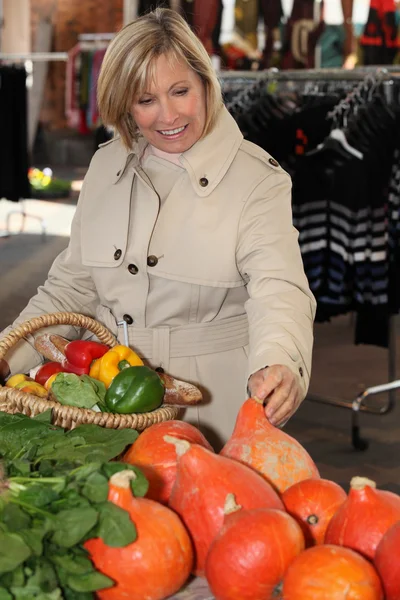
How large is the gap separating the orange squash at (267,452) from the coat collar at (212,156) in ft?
2.44

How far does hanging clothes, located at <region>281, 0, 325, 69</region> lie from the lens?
292 inches

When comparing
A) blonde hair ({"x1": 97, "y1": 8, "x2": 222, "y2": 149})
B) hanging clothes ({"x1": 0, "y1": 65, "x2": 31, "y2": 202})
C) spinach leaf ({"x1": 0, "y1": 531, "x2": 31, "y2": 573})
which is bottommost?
hanging clothes ({"x1": 0, "y1": 65, "x2": 31, "y2": 202})

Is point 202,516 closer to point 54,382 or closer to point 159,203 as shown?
point 54,382

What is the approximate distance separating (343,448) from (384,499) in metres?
3.04

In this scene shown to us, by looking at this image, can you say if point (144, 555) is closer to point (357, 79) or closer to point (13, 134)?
point (357, 79)

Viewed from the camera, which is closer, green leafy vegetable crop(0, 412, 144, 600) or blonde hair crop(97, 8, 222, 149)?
green leafy vegetable crop(0, 412, 144, 600)

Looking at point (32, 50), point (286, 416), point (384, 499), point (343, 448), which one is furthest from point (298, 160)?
point (32, 50)

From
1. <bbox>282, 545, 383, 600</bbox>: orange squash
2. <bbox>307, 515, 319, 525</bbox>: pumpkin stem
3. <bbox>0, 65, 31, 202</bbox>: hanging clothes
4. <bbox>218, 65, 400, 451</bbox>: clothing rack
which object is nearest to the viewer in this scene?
<bbox>282, 545, 383, 600</bbox>: orange squash

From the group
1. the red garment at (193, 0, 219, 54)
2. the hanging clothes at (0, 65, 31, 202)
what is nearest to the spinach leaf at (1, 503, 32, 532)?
the red garment at (193, 0, 219, 54)

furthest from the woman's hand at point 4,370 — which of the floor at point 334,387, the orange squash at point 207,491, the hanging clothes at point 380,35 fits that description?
the hanging clothes at point 380,35

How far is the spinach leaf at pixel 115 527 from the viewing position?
1196 mm

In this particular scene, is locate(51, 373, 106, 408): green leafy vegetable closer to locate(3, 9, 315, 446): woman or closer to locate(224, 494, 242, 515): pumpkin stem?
locate(3, 9, 315, 446): woman

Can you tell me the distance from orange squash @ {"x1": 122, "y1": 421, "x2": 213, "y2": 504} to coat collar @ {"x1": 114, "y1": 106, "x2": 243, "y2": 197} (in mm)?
738

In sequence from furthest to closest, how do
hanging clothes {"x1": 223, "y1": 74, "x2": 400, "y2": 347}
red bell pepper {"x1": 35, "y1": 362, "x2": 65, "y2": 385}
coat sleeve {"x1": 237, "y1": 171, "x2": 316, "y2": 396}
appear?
hanging clothes {"x1": 223, "y1": 74, "x2": 400, "y2": 347} < red bell pepper {"x1": 35, "y1": 362, "x2": 65, "y2": 385} < coat sleeve {"x1": 237, "y1": 171, "x2": 316, "y2": 396}
